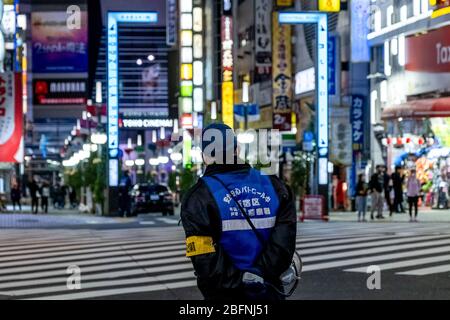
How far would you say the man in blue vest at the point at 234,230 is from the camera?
5.79m

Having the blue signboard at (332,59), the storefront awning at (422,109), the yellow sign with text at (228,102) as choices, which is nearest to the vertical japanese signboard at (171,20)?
the yellow sign with text at (228,102)

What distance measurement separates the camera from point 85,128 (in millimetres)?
55031

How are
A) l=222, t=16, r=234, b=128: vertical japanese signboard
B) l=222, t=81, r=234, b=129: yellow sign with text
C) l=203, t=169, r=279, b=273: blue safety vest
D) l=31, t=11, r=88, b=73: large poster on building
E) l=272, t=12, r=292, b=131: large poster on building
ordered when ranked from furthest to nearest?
l=31, t=11, r=88, b=73: large poster on building → l=222, t=81, r=234, b=129: yellow sign with text → l=222, t=16, r=234, b=128: vertical japanese signboard → l=272, t=12, r=292, b=131: large poster on building → l=203, t=169, r=279, b=273: blue safety vest

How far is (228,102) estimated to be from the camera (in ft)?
202

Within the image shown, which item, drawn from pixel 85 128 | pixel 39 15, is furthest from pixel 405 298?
pixel 39 15

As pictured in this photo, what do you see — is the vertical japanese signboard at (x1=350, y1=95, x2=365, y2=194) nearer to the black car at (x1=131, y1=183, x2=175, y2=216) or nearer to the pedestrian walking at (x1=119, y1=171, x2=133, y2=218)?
the black car at (x1=131, y1=183, x2=175, y2=216)

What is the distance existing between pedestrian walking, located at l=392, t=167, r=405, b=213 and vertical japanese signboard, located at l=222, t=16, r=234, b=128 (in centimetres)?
2039

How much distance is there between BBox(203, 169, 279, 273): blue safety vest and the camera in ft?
19.3

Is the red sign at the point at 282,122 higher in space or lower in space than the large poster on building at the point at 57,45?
lower

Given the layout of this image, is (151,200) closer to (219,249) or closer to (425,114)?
(425,114)

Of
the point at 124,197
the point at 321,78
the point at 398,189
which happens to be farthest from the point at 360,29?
the point at 124,197

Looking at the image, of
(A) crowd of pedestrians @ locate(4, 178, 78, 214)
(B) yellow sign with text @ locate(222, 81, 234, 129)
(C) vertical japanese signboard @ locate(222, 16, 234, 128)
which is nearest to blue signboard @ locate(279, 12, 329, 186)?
(A) crowd of pedestrians @ locate(4, 178, 78, 214)

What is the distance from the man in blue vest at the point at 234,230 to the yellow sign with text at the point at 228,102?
54.6 metres

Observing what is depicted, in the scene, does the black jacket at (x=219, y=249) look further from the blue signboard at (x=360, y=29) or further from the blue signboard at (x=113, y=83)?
the blue signboard at (x=360, y=29)
